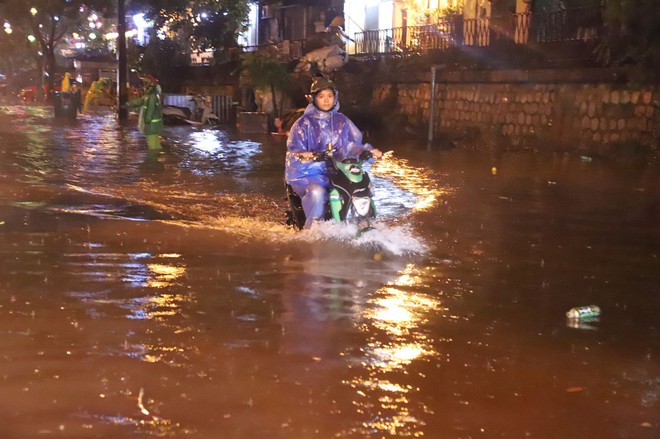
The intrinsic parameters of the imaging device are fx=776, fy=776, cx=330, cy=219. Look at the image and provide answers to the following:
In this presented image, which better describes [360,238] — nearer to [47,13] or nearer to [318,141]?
[318,141]

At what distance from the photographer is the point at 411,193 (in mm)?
11906

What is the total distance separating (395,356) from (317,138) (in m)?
3.55

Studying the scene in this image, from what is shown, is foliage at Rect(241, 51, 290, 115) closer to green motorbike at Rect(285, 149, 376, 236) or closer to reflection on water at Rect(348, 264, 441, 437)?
green motorbike at Rect(285, 149, 376, 236)

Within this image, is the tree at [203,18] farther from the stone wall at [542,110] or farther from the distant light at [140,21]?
the stone wall at [542,110]

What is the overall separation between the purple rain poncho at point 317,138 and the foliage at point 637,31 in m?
9.12

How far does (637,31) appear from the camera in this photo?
15.2 meters

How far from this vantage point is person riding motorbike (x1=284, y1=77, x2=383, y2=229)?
25.5 feet

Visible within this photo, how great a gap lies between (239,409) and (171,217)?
19.7ft

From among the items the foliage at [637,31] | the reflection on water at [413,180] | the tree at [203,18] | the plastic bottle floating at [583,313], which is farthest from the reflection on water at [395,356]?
the tree at [203,18]

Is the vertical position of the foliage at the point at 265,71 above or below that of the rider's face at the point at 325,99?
above

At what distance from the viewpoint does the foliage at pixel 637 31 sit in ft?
47.8

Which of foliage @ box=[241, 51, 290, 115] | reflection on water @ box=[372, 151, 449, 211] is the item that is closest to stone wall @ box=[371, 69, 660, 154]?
reflection on water @ box=[372, 151, 449, 211]

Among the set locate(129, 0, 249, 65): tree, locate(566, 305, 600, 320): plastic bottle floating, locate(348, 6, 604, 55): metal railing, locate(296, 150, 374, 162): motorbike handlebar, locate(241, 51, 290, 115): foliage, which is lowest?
locate(566, 305, 600, 320): plastic bottle floating

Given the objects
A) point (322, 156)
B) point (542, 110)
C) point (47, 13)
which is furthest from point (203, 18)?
point (322, 156)
